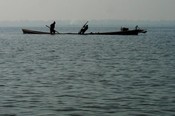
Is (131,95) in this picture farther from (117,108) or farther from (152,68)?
(152,68)

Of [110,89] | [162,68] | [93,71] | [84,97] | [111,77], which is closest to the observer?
[84,97]

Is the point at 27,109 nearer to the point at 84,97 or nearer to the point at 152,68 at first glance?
the point at 84,97

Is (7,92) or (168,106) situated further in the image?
(7,92)

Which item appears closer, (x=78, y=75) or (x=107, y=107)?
(x=107, y=107)

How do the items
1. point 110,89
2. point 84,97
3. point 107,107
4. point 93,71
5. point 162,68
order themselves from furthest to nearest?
1. point 162,68
2. point 93,71
3. point 110,89
4. point 84,97
5. point 107,107

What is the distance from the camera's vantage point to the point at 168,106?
49.4ft

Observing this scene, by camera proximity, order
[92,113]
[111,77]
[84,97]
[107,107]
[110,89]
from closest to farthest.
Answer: [92,113]
[107,107]
[84,97]
[110,89]
[111,77]

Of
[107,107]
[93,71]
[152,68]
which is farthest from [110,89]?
[152,68]

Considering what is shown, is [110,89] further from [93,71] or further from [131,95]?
[93,71]

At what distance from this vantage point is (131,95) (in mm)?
17156

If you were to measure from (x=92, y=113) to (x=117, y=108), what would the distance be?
108cm

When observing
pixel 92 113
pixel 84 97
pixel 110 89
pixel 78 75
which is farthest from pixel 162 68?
pixel 92 113

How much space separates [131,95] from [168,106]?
2.34 meters

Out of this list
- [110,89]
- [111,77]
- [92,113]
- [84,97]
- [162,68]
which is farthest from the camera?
[162,68]
